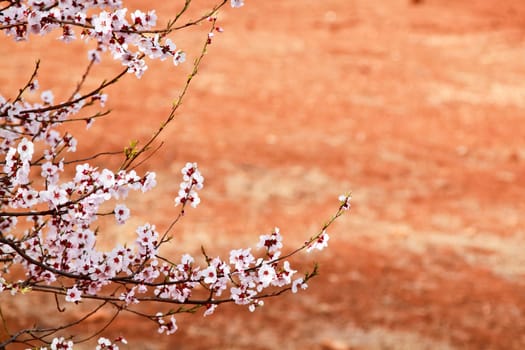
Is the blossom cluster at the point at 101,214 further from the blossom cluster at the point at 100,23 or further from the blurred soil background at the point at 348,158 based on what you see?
the blurred soil background at the point at 348,158

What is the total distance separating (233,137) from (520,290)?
533 cm

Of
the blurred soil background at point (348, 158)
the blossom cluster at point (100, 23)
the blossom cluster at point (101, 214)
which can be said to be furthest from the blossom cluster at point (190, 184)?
the blurred soil background at point (348, 158)

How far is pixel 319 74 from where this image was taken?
1620 centimetres

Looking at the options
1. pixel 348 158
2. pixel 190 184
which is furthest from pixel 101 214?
pixel 348 158

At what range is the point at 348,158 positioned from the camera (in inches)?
494

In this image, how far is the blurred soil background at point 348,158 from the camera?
8.63m

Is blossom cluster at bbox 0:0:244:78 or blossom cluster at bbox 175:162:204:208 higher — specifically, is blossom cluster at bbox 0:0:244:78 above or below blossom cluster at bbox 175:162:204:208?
above

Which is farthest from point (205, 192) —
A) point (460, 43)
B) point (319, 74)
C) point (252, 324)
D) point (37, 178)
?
point (460, 43)

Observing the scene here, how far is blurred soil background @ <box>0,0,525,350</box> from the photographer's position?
8633mm

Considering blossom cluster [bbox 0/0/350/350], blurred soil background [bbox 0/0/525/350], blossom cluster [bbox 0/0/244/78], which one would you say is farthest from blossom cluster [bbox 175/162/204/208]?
blurred soil background [bbox 0/0/525/350]

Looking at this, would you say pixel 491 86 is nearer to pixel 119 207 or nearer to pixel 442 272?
pixel 442 272

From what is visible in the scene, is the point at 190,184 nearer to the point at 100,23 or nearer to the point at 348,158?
the point at 100,23

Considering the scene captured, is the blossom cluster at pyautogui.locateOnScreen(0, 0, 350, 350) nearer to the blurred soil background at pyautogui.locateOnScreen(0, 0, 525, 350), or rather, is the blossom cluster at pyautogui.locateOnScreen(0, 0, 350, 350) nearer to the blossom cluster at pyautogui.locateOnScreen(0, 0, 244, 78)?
the blossom cluster at pyautogui.locateOnScreen(0, 0, 244, 78)

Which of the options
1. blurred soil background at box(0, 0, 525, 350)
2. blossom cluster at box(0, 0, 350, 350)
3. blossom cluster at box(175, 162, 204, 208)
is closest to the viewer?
blossom cluster at box(0, 0, 350, 350)
